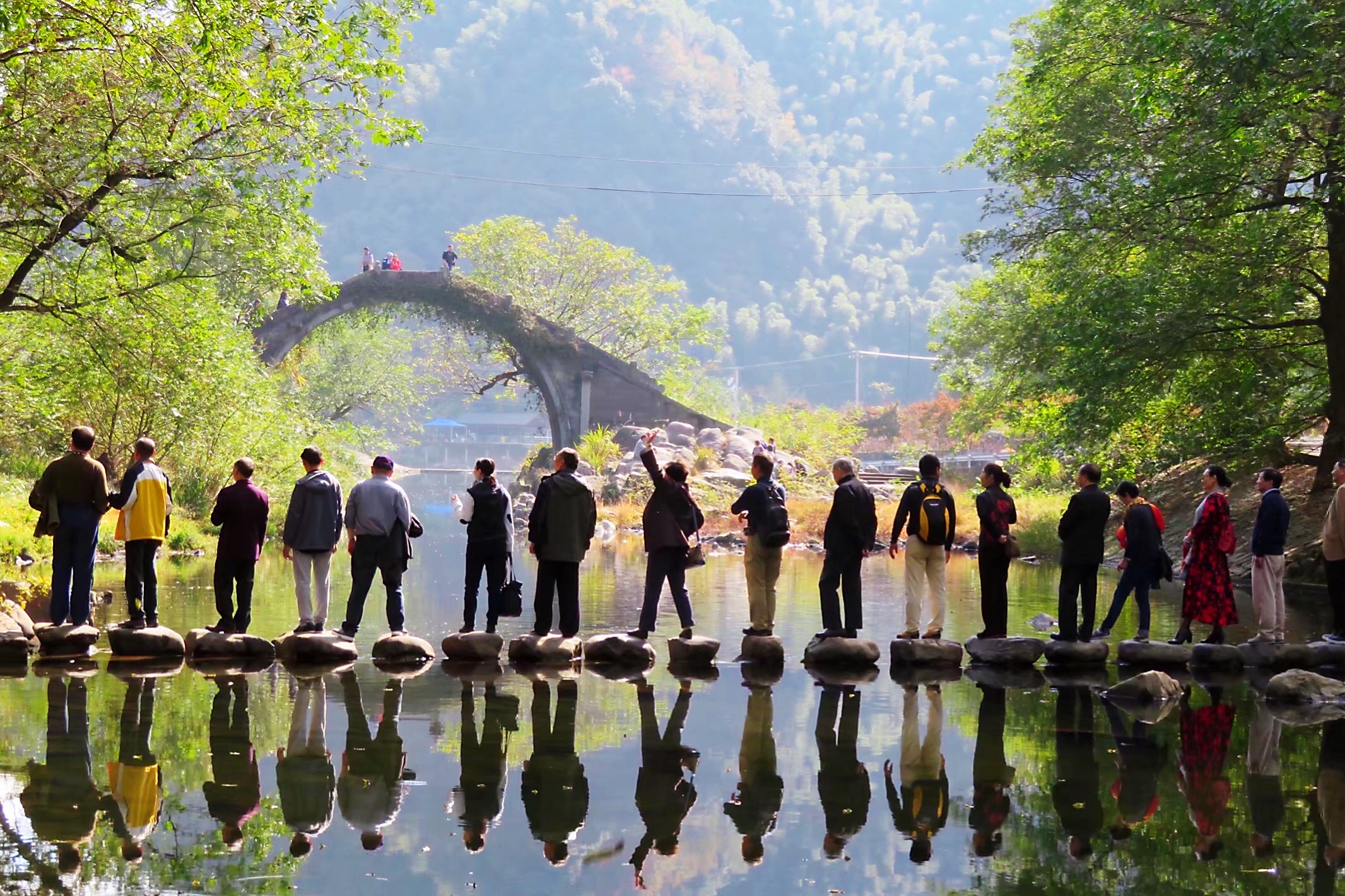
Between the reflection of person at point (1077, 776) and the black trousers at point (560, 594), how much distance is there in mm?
3992

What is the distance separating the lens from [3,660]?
428 inches

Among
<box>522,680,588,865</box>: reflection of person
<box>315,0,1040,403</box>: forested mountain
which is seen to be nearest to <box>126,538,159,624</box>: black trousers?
<box>522,680,588,865</box>: reflection of person

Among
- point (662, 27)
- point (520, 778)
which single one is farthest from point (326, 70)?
point (662, 27)

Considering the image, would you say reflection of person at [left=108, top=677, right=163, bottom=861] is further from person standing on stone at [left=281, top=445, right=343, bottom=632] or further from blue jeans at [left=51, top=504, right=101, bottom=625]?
blue jeans at [left=51, top=504, right=101, bottom=625]

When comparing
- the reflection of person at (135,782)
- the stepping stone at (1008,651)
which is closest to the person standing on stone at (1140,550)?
the stepping stone at (1008,651)

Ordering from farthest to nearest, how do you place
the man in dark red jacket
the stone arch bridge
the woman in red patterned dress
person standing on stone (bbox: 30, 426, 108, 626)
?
1. the stone arch bridge
2. the woman in red patterned dress
3. the man in dark red jacket
4. person standing on stone (bbox: 30, 426, 108, 626)

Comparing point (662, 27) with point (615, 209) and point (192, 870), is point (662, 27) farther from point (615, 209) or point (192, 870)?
point (192, 870)

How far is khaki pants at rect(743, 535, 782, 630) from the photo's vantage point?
1181 cm

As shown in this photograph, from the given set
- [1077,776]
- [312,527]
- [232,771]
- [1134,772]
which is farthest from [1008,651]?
[232,771]

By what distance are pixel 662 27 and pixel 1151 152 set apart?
16079 centimetres

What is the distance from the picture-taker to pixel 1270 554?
12172 millimetres

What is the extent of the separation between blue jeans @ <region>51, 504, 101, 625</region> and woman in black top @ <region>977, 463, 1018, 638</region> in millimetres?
7306

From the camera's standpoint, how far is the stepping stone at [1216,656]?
11.9m

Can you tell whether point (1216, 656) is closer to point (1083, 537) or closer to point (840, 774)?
point (1083, 537)
